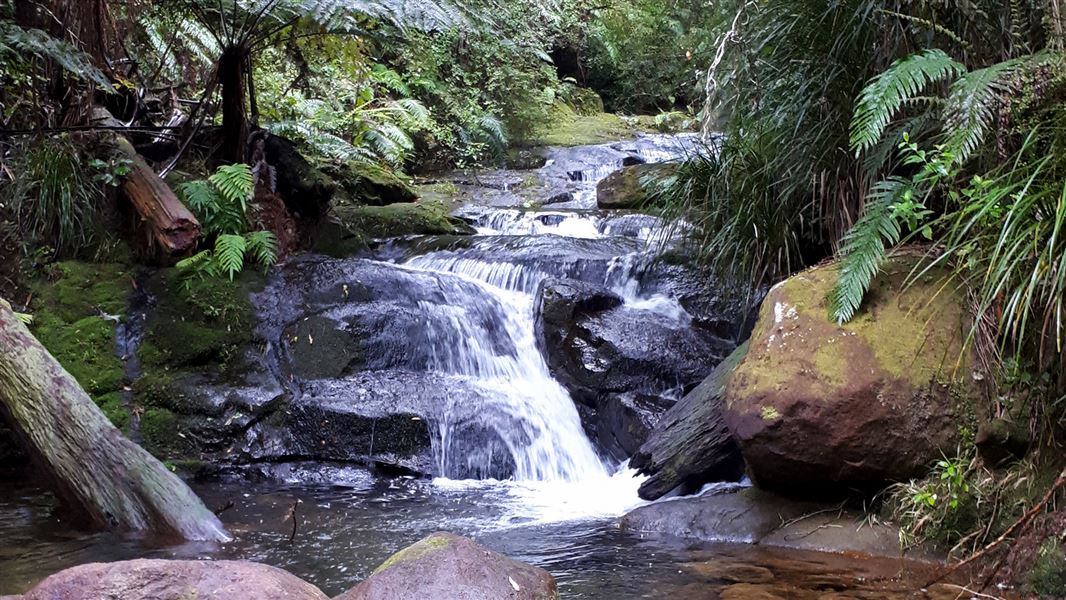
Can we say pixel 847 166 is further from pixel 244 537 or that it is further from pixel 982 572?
pixel 244 537

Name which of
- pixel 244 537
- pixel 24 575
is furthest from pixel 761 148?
pixel 24 575

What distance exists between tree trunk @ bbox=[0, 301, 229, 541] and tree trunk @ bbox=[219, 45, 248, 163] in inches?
143

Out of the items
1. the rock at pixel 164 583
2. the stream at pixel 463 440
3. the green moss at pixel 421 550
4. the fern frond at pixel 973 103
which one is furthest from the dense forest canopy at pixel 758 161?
the rock at pixel 164 583

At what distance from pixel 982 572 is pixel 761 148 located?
3.05 m

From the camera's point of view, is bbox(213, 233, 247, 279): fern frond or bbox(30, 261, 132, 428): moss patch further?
bbox(213, 233, 247, 279): fern frond

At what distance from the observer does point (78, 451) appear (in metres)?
4.34

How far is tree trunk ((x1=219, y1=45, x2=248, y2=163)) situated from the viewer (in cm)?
751

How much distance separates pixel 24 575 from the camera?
3.97 metres

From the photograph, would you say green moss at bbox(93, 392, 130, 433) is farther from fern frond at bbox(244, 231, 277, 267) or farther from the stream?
fern frond at bbox(244, 231, 277, 267)

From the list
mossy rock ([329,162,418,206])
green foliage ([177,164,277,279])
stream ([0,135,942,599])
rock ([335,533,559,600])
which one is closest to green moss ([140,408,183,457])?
stream ([0,135,942,599])

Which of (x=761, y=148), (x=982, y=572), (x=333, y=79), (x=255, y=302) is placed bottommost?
(x=982, y=572)

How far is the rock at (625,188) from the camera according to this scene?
11227 mm

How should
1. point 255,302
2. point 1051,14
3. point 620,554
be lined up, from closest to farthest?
point 1051,14 → point 620,554 → point 255,302

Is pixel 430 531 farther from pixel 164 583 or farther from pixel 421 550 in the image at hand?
pixel 164 583
